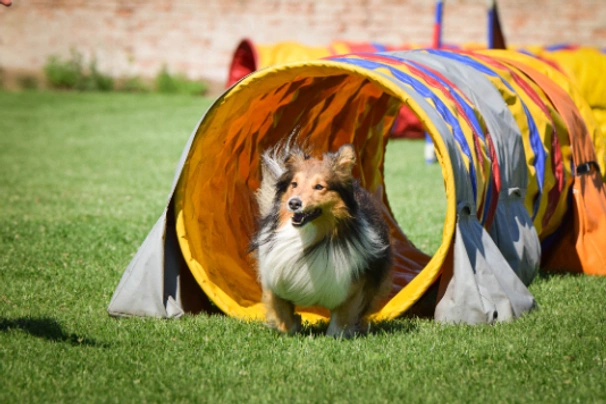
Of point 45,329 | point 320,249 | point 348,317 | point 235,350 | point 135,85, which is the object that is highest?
point 320,249

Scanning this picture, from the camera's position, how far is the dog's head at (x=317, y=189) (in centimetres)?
476

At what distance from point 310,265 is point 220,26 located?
55.2ft

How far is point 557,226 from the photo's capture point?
728 cm

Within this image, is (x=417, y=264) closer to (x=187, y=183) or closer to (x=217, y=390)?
(x=187, y=183)

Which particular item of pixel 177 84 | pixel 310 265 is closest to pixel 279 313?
pixel 310 265

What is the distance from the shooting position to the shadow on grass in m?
4.75

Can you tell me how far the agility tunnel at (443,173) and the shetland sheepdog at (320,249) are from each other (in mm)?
400

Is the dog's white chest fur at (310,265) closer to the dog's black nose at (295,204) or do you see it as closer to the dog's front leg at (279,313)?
the dog's front leg at (279,313)

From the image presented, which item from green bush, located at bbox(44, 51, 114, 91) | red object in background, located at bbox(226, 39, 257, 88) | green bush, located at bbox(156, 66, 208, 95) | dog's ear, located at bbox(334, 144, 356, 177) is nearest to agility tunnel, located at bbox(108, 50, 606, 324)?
dog's ear, located at bbox(334, 144, 356, 177)

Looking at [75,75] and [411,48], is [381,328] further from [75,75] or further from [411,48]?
[75,75]

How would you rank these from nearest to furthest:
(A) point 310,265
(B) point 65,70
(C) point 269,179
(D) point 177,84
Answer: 1. (A) point 310,265
2. (C) point 269,179
3. (D) point 177,84
4. (B) point 65,70

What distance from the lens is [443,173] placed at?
5.02 metres

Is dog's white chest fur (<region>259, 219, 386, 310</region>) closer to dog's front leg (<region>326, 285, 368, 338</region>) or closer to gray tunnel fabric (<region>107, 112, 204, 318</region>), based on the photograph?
dog's front leg (<region>326, 285, 368, 338</region>)

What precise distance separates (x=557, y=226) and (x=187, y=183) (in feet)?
11.9
